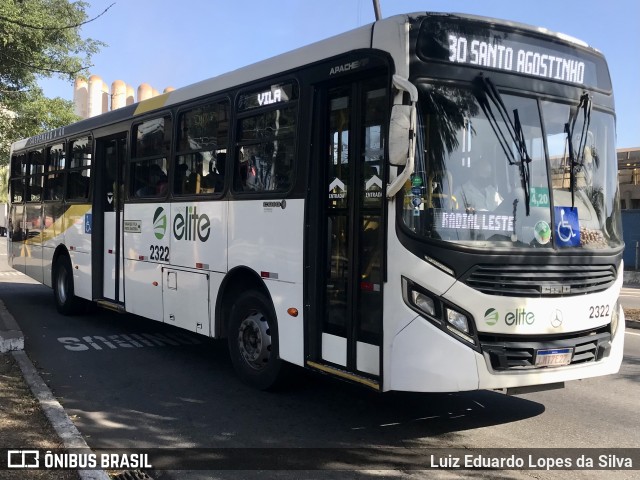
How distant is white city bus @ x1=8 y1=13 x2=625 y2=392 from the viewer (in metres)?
4.54

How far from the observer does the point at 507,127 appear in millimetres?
4781

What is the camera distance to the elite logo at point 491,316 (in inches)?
178

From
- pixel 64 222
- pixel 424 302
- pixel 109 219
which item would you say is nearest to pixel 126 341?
pixel 109 219

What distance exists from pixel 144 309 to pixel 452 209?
5.34 m

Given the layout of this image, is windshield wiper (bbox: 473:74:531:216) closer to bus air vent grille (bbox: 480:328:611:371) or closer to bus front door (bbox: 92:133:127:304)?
bus air vent grille (bbox: 480:328:611:371)

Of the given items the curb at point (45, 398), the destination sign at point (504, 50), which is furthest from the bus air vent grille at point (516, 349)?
the curb at point (45, 398)

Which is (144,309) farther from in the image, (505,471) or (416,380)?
(505,471)

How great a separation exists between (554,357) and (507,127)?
6.07ft

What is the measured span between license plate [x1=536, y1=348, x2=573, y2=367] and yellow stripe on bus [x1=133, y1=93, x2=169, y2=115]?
5.80 metres

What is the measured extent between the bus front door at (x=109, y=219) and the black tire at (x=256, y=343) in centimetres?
328

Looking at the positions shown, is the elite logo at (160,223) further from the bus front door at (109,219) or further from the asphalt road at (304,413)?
the asphalt road at (304,413)

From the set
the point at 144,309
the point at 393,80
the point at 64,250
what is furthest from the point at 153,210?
the point at 393,80

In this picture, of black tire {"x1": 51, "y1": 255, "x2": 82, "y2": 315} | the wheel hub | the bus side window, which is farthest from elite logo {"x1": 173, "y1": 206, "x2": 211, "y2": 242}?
black tire {"x1": 51, "y1": 255, "x2": 82, "y2": 315}

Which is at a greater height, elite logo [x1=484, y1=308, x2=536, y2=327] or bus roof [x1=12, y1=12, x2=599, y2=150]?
bus roof [x1=12, y1=12, x2=599, y2=150]
